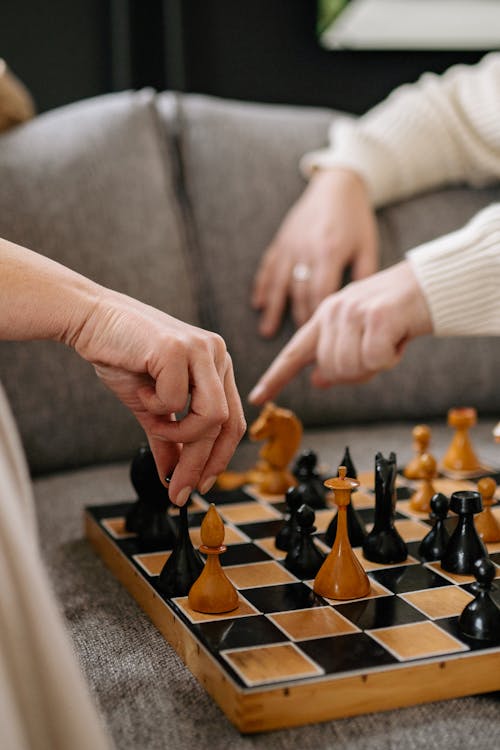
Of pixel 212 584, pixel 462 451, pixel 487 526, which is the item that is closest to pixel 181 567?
pixel 212 584

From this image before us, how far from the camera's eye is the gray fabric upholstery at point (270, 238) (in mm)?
1770

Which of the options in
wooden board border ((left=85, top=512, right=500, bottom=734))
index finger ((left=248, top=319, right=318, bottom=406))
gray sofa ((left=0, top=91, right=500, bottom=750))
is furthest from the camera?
gray sofa ((left=0, top=91, right=500, bottom=750))

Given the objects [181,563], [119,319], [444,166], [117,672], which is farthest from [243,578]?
[444,166]

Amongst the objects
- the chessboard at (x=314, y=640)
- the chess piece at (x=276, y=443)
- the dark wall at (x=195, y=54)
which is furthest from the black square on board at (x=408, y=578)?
the dark wall at (x=195, y=54)

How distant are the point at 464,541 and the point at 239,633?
0.31 metres

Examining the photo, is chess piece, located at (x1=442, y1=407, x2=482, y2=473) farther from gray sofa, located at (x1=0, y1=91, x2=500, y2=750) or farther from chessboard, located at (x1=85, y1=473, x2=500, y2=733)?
chessboard, located at (x1=85, y1=473, x2=500, y2=733)

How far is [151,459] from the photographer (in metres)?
1.20

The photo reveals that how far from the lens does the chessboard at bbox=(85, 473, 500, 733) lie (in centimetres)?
81

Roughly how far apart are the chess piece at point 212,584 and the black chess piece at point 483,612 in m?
0.24

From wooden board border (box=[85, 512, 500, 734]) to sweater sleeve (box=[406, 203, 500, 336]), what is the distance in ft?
2.34

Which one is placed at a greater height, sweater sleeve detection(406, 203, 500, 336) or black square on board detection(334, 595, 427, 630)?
sweater sleeve detection(406, 203, 500, 336)

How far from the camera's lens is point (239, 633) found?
0.90 m

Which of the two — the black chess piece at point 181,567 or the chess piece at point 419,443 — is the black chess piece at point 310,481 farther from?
the black chess piece at point 181,567

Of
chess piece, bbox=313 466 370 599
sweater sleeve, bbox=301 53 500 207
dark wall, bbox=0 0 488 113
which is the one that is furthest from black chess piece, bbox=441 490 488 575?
dark wall, bbox=0 0 488 113
